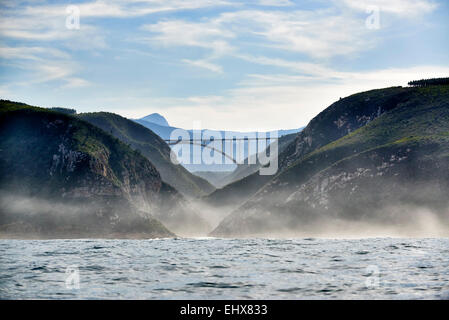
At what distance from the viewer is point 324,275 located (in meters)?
47.1

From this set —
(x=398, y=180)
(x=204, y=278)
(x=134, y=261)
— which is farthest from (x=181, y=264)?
(x=398, y=180)

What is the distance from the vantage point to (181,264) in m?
60.6

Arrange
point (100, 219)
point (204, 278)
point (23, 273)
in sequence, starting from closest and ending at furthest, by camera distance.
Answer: point (204, 278)
point (23, 273)
point (100, 219)

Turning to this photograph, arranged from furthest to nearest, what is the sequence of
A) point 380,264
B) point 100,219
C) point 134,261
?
point 100,219 → point 134,261 → point 380,264

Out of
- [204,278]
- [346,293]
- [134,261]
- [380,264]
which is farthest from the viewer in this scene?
[134,261]

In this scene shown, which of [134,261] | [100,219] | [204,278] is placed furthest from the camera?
[100,219]
